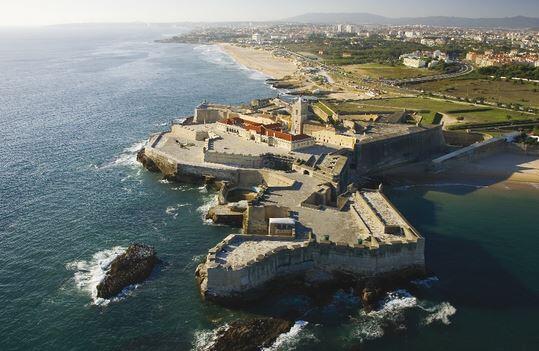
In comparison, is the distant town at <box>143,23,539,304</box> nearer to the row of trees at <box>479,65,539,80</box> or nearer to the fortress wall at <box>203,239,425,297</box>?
the fortress wall at <box>203,239,425,297</box>

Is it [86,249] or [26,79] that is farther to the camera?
[26,79]

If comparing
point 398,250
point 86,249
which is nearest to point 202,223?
point 86,249

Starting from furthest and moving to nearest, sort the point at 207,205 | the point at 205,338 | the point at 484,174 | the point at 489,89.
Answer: the point at 489,89
the point at 484,174
the point at 207,205
the point at 205,338

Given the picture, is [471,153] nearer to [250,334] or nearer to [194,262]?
[194,262]

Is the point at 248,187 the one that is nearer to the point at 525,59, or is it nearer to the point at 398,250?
the point at 398,250

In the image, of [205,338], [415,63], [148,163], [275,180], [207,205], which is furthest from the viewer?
[415,63]

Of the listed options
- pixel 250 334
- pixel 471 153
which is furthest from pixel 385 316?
pixel 471 153

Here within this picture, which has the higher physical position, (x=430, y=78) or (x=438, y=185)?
(x=430, y=78)
